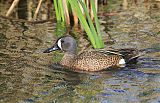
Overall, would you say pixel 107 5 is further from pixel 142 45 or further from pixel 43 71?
pixel 43 71

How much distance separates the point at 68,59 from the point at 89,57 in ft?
1.40

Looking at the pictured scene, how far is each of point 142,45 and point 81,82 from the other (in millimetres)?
2365

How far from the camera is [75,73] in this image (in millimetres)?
8258

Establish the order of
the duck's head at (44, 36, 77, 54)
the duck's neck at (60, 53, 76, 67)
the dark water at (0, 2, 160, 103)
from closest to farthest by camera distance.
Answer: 1. the dark water at (0, 2, 160, 103)
2. the duck's neck at (60, 53, 76, 67)
3. the duck's head at (44, 36, 77, 54)

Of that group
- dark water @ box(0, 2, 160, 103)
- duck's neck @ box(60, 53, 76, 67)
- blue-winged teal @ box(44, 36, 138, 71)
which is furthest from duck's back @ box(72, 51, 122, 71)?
dark water @ box(0, 2, 160, 103)

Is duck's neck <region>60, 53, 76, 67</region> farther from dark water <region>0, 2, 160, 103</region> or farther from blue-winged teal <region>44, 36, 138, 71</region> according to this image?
dark water <region>0, 2, 160, 103</region>

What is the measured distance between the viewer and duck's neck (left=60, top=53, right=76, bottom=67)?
8609mm

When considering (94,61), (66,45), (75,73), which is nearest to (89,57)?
(94,61)

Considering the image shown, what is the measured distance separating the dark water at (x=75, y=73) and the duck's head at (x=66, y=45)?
0.29 meters

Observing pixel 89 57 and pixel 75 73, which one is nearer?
pixel 75 73

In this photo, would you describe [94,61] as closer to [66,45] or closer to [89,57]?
[89,57]

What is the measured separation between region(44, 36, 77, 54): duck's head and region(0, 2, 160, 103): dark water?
292mm

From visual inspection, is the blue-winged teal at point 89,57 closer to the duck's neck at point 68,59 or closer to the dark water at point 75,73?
the duck's neck at point 68,59

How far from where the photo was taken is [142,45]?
957 cm
